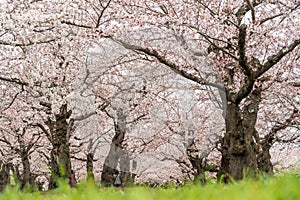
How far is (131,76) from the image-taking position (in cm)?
1744

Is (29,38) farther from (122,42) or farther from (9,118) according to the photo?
(9,118)

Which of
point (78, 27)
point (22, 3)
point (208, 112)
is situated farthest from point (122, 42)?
point (208, 112)

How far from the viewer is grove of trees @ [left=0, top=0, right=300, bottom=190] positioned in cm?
1120

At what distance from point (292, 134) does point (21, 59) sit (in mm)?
13163

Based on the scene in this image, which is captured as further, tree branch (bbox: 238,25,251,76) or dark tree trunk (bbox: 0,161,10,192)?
dark tree trunk (bbox: 0,161,10,192)

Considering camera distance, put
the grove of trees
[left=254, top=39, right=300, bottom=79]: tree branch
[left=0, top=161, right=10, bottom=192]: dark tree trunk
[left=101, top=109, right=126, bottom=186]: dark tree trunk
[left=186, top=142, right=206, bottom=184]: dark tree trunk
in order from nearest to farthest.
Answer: [left=254, top=39, right=300, bottom=79]: tree branch, the grove of trees, [left=101, top=109, right=126, bottom=186]: dark tree trunk, [left=186, top=142, right=206, bottom=184]: dark tree trunk, [left=0, top=161, right=10, bottom=192]: dark tree trunk

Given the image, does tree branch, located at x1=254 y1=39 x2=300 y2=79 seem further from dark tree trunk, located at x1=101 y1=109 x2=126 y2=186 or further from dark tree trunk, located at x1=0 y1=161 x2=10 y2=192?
dark tree trunk, located at x1=0 y1=161 x2=10 y2=192

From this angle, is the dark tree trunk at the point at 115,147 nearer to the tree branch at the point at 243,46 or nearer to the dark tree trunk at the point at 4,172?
the tree branch at the point at 243,46

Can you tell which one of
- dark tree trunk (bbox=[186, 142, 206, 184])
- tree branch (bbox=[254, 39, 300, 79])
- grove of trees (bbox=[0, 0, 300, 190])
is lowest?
dark tree trunk (bbox=[186, 142, 206, 184])

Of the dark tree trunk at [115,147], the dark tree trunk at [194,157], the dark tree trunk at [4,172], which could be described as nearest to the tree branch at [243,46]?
the dark tree trunk at [115,147]

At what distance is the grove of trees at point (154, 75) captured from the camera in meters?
11.2

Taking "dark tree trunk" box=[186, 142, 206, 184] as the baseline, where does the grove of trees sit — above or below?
above

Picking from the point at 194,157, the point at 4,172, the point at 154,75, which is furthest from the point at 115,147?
the point at 4,172

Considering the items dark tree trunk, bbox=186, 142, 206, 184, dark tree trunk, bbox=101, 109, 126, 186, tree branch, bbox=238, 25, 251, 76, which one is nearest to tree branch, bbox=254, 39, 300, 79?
tree branch, bbox=238, 25, 251, 76
